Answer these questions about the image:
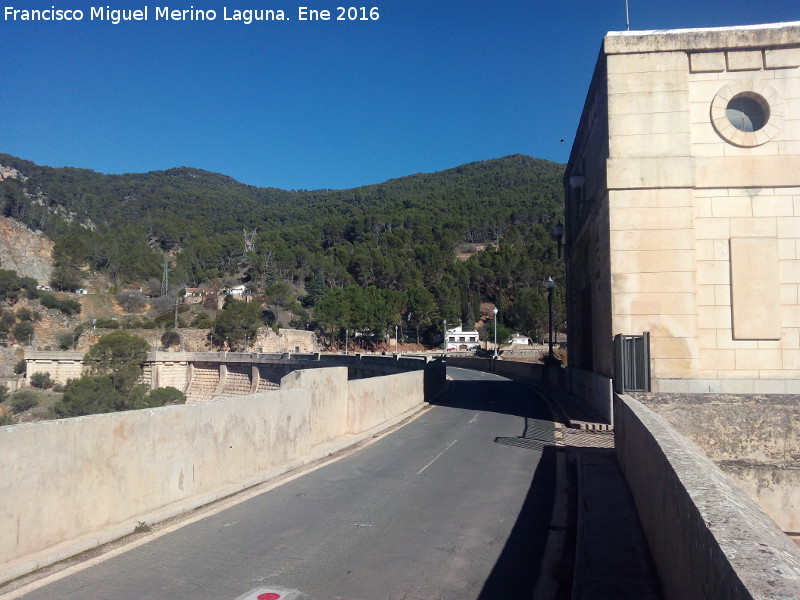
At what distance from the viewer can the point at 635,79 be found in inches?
663

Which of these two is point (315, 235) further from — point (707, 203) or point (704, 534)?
point (704, 534)

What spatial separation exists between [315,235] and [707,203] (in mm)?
124815

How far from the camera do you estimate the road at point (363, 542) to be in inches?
220

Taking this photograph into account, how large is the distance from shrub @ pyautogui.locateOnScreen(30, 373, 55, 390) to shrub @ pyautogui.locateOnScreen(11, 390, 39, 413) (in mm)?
8084

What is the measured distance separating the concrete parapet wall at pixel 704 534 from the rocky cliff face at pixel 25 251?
338 ft

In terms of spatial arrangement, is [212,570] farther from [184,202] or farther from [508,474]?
[184,202]

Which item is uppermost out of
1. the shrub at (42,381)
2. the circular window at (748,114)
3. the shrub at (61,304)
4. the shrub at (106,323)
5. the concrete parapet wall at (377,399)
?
the circular window at (748,114)

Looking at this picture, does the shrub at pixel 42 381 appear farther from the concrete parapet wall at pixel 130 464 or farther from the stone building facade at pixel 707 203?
the stone building facade at pixel 707 203

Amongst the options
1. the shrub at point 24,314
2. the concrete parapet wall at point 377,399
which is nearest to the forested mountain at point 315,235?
the shrub at point 24,314

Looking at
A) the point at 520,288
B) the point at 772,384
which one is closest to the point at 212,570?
the point at 772,384

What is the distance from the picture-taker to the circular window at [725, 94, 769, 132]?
55.3 feet

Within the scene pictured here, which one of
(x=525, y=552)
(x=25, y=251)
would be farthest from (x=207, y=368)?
(x=525, y=552)

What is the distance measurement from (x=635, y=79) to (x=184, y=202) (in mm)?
174441

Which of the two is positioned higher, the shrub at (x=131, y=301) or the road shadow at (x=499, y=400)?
the shrub at (x=131, y=301)
